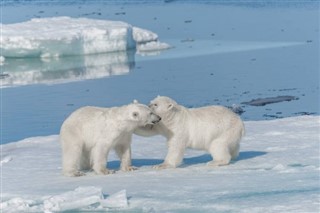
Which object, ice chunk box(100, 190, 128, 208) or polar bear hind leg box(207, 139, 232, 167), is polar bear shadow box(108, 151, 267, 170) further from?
ice chunk box(100, 190, 128, 208)

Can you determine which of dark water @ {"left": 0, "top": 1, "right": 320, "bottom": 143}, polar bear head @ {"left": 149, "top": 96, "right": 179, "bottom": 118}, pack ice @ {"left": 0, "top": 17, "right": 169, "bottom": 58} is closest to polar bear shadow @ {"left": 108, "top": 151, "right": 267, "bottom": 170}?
polar bear head @ {"left": 149, "top": 96, "right": 179, "bottom": 118}

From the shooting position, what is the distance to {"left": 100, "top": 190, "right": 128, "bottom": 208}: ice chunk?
478cm

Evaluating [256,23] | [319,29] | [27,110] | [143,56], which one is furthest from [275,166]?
[256,23]

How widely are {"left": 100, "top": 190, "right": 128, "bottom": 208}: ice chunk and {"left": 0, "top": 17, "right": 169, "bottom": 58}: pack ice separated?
516 inches

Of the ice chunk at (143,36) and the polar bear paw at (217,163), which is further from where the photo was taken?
the ice chunk at (143,36)

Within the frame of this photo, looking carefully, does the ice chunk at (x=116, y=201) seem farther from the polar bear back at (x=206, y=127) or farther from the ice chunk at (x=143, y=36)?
the ice chunk at (x=143, y=36)

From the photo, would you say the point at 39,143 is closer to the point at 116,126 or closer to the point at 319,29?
the point at 116,126

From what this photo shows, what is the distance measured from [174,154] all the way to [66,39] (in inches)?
480

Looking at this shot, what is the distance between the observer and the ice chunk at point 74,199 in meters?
4.80

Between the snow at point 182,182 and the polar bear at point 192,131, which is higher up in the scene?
the polar bear at point 192,131

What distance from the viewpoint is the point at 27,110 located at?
1177 cm

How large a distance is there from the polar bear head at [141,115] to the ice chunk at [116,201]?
1.03 metres

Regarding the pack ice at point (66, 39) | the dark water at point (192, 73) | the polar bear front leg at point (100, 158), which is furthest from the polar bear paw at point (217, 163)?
the pack ice at point (66, 39)

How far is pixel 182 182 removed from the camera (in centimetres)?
546
